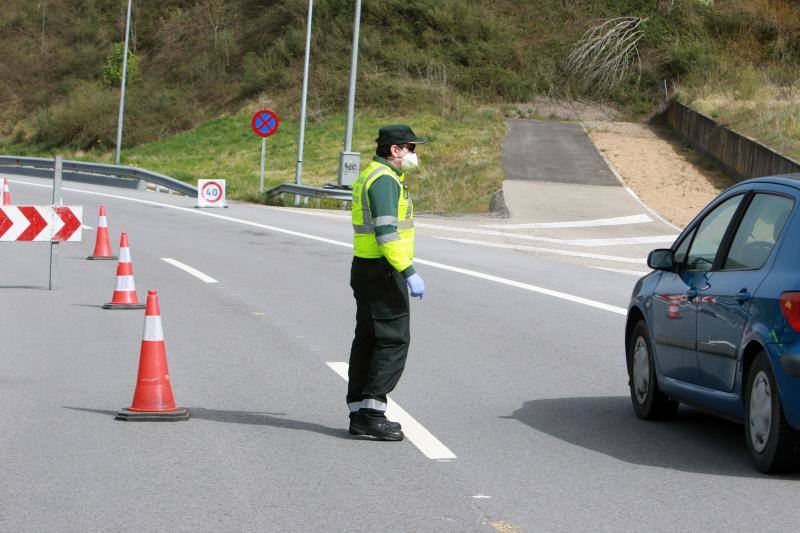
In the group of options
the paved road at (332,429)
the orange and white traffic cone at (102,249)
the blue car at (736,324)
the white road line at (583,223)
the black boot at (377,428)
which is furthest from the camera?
the white road line at (583,223)

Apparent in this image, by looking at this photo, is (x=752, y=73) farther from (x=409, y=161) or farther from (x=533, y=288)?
(x=409, y=161)

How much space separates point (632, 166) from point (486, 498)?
32203 millimetres

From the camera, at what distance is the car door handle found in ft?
22.4

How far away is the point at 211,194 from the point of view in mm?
31375

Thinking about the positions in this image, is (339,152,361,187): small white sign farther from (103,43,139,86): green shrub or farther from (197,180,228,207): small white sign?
(103,43,139,86): green shrub

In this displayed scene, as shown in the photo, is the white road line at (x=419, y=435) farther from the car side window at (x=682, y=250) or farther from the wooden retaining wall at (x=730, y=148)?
the wooden retaining wall at (x=730, y=148)

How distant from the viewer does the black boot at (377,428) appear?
24.7 ft

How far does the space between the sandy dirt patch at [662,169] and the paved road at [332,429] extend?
15020mm

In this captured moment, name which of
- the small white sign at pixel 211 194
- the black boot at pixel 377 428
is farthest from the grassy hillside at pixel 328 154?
A: the black boot at pixel 377 428

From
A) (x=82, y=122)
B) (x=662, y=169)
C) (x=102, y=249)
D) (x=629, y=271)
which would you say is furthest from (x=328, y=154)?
(x=629, y=271)

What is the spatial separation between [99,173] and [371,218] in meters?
36.8

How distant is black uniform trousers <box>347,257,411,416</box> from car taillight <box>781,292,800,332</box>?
2.25 meters

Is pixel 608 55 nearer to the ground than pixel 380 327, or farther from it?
farther from it

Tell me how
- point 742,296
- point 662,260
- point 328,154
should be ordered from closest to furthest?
point 742,296 < point 662,260 < point 328,154
